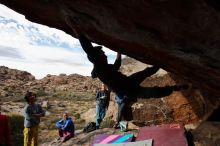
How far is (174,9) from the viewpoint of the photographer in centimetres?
663

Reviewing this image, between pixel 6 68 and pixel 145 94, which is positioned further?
pixel 6 68

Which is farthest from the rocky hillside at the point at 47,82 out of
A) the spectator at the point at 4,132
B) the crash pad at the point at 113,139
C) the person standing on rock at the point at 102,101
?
the spectator at the point at 4,132

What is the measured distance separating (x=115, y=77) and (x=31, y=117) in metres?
4.98

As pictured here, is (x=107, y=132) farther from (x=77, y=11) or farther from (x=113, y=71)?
(x=77, y=11)

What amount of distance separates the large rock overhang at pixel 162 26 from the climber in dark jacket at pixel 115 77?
1.11ft

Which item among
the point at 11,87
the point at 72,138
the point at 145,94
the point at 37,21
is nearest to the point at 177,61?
the point at 145,94

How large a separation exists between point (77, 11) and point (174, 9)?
6.02 feet

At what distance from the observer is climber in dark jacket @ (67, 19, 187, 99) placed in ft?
28.3

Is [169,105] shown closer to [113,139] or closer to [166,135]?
[113,139]

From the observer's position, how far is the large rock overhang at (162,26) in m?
6.62

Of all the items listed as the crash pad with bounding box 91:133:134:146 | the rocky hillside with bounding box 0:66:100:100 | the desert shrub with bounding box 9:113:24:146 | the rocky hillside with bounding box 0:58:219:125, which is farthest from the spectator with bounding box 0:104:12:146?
the rocky hillside with bounding box 0:66:100:100

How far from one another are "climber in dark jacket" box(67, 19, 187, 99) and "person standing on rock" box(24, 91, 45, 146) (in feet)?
14.3

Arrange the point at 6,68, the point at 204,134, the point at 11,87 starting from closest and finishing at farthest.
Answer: the point at 204,134
the point at 11,87
the point at 6,68

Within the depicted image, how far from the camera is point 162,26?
7.01m
